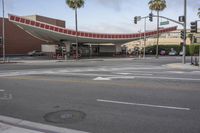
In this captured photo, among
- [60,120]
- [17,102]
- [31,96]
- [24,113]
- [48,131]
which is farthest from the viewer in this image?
[31,96]

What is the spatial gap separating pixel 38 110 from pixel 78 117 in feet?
5.36

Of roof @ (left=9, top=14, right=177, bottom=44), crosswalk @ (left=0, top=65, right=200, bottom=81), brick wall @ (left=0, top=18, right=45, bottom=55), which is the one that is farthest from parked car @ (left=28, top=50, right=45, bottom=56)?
crosswalk @ (left=0, top=65, right=200, bottom=81)

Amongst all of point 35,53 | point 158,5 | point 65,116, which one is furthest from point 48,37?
point 65,116


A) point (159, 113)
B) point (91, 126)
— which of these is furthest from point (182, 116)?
point (91, 126)

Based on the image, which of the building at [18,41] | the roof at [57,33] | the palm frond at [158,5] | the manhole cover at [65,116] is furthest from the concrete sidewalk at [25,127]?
the building at [18,41]

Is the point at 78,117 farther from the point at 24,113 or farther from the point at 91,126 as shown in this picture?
the point at 24,113

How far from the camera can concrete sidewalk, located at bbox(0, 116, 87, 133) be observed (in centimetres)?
655

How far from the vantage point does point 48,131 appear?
6.60 meters

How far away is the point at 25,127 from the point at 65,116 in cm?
140

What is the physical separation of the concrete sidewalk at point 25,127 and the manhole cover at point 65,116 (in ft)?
1.93

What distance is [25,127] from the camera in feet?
22.7

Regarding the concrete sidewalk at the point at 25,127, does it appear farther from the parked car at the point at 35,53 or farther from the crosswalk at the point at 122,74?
the parked car at the point at 35,53

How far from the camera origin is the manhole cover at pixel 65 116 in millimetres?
7611

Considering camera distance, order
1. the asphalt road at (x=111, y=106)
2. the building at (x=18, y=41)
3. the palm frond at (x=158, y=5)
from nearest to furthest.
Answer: the asphalt road at (x=111, y=106)
the palm frond at (x=158, y=5)
the building at (x=18, y=41)
